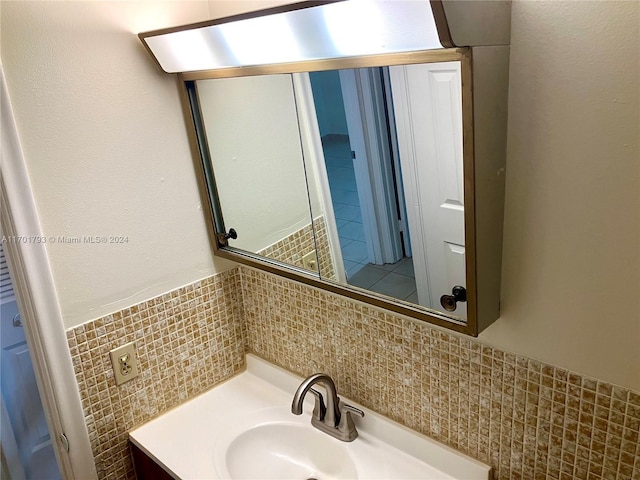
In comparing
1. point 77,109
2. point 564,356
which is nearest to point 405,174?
point 564,356

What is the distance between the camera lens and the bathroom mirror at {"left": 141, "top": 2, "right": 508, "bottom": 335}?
849 mm

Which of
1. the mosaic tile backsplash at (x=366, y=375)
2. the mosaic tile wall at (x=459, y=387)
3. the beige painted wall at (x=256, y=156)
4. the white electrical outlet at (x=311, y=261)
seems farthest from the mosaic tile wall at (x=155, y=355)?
the white electrical outlet at (x=311, y=261)

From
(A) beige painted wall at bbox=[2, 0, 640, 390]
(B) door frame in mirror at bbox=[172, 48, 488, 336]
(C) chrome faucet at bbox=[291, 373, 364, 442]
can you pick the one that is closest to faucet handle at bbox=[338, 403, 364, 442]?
(C) chrome faucet at bbox=[291, 373, 364, 442]

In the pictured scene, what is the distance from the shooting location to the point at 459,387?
1.10 metres

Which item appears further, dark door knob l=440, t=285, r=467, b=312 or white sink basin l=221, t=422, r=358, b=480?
white sink basin l=221, t=422, r=358, b=480

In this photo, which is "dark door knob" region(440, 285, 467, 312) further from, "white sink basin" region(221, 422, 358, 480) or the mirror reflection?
"white sink basin" region(221, 422, 358, 480)

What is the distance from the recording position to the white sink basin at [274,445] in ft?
3.92

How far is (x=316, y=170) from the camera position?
3.81ft

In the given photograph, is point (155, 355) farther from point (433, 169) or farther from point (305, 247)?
point (433, 169)

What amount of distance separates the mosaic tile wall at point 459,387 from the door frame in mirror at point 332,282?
10 centimetres

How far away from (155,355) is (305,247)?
0.49 m

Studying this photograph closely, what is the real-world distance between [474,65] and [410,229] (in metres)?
0.33

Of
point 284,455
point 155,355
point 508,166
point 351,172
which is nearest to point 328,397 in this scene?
point 284,455

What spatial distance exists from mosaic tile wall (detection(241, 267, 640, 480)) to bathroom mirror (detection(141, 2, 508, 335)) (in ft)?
0.41
